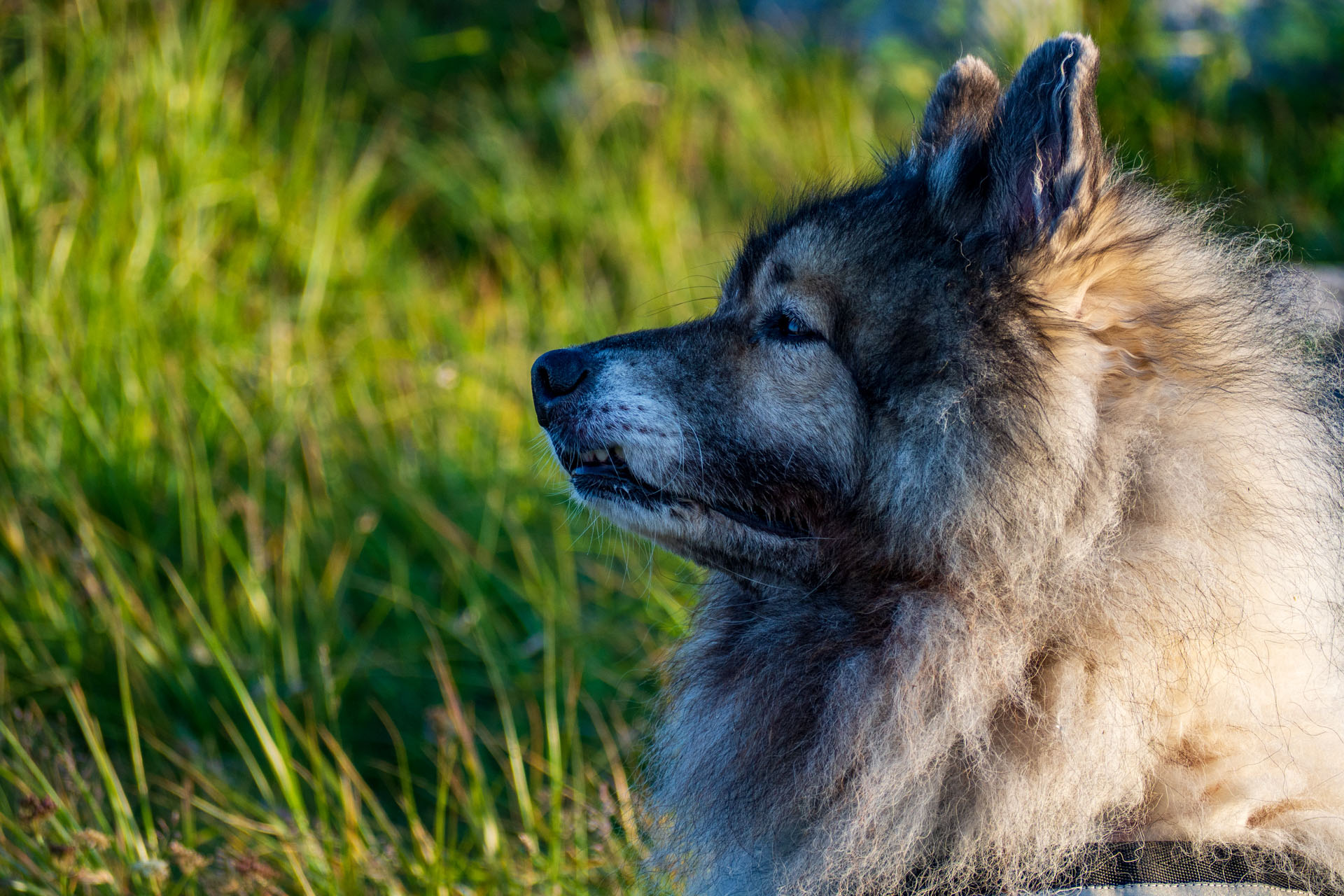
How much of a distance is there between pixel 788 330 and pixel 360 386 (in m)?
2.96

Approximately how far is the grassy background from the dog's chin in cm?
53

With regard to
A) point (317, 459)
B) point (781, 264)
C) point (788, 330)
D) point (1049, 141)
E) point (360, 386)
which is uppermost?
point (1049, 141)

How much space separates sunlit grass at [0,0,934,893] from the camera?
9.00 ft

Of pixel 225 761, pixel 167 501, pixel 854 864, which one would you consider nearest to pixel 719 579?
pixel 854 864

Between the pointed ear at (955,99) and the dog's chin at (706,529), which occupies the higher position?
the pointed ear at (955,99)

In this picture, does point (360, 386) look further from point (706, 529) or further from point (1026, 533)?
point (1026, 533)

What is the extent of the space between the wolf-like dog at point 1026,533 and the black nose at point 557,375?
8.9 inches

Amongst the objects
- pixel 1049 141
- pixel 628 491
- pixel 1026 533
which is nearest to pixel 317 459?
pixel 628 491

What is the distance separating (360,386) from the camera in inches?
185

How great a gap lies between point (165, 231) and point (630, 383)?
11.4ft

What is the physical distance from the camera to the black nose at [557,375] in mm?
2279

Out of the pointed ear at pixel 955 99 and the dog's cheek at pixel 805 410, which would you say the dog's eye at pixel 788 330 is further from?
the pointed ear at pixel 955 99

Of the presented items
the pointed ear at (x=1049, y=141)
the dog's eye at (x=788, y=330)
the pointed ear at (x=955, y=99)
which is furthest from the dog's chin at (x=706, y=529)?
the pointed ear at (x=955, y=99)

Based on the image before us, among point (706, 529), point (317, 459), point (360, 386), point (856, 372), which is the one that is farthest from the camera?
point (360, 386)
